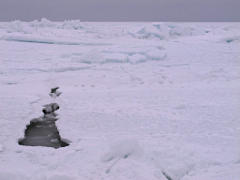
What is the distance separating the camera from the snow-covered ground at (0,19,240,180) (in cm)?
309

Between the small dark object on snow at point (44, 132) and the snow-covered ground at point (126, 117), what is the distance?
0.33ft

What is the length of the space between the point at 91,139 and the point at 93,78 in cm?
433

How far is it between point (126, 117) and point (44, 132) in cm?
131

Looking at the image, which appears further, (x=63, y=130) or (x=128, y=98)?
(x=128, y=98)

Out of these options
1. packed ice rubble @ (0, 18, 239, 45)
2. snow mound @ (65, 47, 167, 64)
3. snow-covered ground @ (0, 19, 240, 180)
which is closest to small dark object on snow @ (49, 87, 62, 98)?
snow-covered ground @ (0, 19, 240, 180)

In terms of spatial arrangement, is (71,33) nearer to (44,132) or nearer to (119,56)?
(119,56)

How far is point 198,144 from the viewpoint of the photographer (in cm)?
373

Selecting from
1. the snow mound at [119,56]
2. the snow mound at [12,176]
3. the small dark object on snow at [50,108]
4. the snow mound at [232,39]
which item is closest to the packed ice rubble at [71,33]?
the snow mound at [232,39]

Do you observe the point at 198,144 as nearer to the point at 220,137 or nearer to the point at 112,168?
the point at 220,137

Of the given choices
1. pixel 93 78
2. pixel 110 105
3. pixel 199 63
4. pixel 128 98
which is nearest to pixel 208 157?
pixel 110 105

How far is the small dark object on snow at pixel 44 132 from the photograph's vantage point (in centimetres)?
391

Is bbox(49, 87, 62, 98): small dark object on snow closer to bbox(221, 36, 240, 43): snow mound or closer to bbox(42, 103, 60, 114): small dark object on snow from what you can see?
bbox(42, 103, 60, 114): small dark object on snow

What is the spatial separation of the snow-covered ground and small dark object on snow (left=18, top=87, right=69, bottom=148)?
10 cm

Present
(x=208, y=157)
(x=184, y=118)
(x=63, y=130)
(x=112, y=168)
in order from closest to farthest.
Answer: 1. (x=112, y=168)
2. (x=208, y=157)
3. (x=63, y=130)
4. (x=184, y=118)
